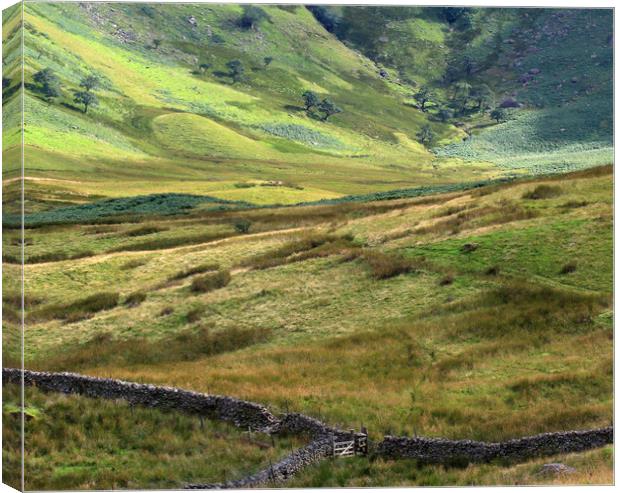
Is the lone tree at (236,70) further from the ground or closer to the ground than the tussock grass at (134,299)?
further from the ground

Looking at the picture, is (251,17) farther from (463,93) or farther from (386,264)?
(386,264)

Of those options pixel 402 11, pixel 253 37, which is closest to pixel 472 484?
pixel 402 11

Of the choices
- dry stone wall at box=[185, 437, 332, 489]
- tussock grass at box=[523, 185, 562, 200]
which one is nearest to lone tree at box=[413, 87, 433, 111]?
tussock grass at box=[523, 185, 562, 200]

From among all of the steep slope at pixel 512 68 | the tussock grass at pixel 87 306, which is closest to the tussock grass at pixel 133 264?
the tussock grass at pixel 87 306

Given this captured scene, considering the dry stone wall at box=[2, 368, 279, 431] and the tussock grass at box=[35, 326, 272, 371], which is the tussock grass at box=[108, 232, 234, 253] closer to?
the tussock grass at box=[35, 326, 272, 371]

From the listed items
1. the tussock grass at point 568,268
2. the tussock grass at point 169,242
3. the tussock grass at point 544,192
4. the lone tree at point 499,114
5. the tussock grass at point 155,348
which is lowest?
the tussock grass at point 155,348

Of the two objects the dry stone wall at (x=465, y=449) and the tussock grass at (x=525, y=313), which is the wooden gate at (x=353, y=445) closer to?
the dry stone wall at (x=465, y=449)

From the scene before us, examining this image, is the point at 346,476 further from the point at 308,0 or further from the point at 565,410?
the point at 308,0
